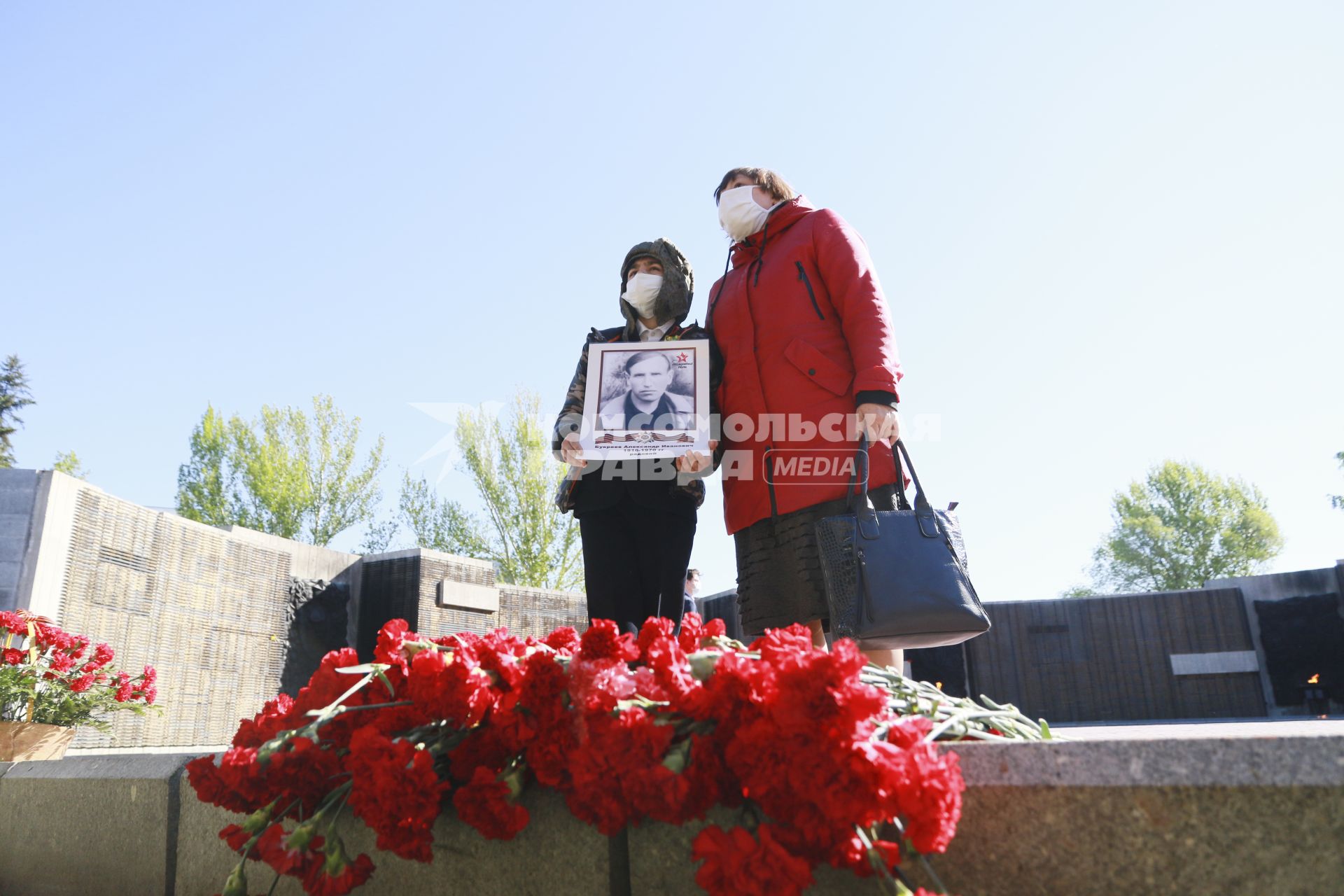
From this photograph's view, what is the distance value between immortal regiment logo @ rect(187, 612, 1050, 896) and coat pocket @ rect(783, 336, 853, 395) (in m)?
0.98

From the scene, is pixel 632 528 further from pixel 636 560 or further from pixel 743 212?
pixel 743 212

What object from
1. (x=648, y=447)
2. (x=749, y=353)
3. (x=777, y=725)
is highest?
(x=749, y=353)

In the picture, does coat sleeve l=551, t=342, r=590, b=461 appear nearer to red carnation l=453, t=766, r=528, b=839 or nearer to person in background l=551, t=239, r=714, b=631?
person in background l=551, t=239, r=714, b=631

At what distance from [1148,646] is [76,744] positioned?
8.37 metres

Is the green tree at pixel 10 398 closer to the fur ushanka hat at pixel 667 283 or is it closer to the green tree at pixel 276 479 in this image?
the green tree at pixel 276 479

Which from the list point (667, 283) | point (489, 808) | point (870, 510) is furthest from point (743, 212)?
point (489, 808)

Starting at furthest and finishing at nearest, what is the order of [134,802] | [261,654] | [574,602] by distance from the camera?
[574,602] → [261,654] → [134,802]

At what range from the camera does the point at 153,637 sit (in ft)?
19.0

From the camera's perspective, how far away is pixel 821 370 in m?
2.06

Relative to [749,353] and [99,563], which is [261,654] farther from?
[749,353]

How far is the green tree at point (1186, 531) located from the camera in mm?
24875

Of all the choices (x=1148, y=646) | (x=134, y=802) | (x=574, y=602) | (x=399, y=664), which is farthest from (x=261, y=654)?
(x=1148, y=646)

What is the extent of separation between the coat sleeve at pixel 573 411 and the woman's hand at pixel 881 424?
2.50 feet

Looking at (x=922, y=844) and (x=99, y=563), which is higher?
(x=99, y=563)
